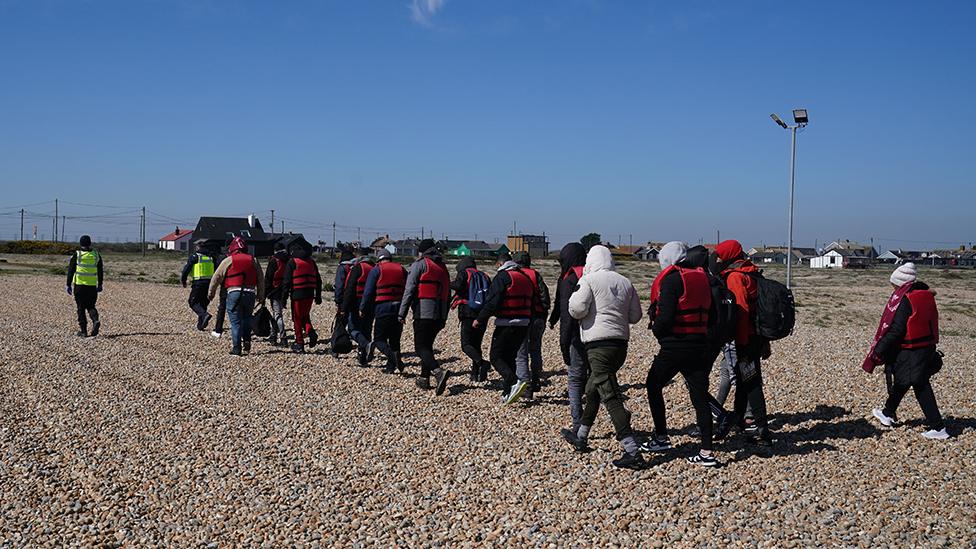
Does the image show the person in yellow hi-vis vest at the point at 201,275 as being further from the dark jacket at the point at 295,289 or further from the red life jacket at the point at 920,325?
the red life jacket at the point at 920,325

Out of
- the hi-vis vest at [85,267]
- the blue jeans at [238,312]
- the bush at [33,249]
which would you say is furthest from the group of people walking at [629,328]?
the bush at [33,249]

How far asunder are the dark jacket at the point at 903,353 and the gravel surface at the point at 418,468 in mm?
618

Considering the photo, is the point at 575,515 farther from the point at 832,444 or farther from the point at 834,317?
the point at 834,317

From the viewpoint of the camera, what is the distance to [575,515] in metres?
5.28

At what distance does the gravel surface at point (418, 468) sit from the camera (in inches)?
199

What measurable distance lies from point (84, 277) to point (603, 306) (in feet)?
33.8

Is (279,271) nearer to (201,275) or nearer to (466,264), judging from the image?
(201,275)

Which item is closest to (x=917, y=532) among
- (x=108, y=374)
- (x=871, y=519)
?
(x=871, y=519)

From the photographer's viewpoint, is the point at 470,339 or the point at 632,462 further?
the point at 470,339

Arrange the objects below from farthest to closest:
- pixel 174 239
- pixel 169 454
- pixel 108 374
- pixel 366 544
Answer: pixel 174 239 → pixel 108 374 → pixel 169 454 → pixel 366 544

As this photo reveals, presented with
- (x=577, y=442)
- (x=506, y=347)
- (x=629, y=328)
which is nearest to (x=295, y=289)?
(x=506, y=347)

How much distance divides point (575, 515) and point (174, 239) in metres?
122

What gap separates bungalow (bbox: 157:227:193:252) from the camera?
377ft

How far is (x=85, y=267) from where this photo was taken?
A: 43.2 ft
